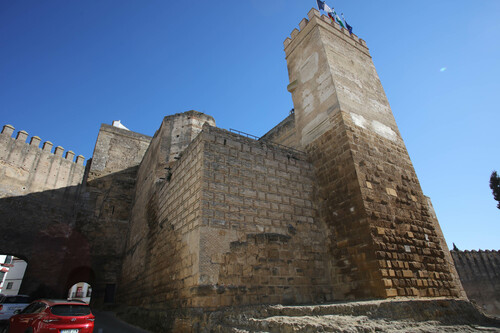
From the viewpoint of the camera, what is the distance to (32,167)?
13102 millimetres

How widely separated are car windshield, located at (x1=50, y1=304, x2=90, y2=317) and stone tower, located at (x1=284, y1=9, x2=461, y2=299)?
517 cm

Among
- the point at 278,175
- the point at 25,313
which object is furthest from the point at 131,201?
the point at 278,175

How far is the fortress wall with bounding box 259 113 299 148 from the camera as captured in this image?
386 inches

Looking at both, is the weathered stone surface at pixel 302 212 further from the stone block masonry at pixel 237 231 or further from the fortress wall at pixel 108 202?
the fortress wall at pixel 108 202

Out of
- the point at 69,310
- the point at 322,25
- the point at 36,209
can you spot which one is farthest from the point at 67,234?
the point at 322,25

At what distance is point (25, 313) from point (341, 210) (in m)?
6.96

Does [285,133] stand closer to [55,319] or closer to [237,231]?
[237,231]

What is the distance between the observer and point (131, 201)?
14531 mm

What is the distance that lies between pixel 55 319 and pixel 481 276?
22.5 metres

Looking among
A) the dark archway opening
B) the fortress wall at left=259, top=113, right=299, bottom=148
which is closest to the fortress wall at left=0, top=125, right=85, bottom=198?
the fortress wall at left=259, top=113, right=299, bottom=148

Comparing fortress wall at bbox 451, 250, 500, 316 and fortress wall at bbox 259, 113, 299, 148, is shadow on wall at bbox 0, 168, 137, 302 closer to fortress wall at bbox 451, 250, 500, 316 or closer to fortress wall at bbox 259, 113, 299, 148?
fortress wall at bbox 259, 113, 299, 148

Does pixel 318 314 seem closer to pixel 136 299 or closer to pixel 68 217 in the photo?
pixel 136 299

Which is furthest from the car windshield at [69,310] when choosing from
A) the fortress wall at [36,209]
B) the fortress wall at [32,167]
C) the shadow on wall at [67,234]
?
the fortress wall at [32,167]

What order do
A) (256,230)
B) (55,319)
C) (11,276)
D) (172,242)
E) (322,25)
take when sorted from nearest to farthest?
(55,319), (256,230), (172,242), (322,25), (11,276)
